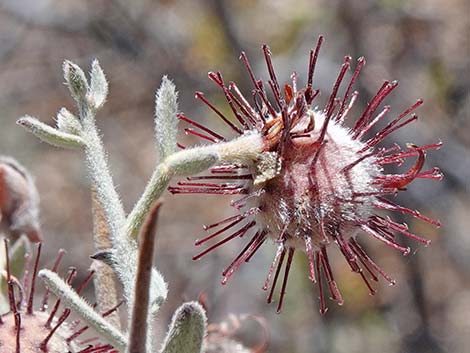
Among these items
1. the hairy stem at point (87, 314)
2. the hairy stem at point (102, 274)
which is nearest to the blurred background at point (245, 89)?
the hairy stem at point (102, 274)

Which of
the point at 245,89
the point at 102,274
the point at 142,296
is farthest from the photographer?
the point at 245,89

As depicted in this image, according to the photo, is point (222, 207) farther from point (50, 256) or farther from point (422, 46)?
point (422, 46)

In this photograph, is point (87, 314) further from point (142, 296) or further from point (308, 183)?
point (308, 183)

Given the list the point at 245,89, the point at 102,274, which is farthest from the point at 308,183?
the point at 245,89

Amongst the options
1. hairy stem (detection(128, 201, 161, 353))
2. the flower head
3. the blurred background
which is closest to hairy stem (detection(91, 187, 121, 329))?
the flower head

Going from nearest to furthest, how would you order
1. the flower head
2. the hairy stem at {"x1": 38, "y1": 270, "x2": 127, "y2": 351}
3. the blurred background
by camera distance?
the hairy stem at {"x1": 38, "y1": 270, "x2": 127, "y2": 351}, the flower head, the blurred background

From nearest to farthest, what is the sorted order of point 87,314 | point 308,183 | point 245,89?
point 87,314
point 308,183
point 245,89

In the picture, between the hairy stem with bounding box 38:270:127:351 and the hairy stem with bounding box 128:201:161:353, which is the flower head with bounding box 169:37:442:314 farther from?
the hairy stem with bounding box 128:201:161:353

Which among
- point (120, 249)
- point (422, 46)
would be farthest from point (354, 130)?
point (422, 46)

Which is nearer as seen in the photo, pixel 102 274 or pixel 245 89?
pixel 102 274
